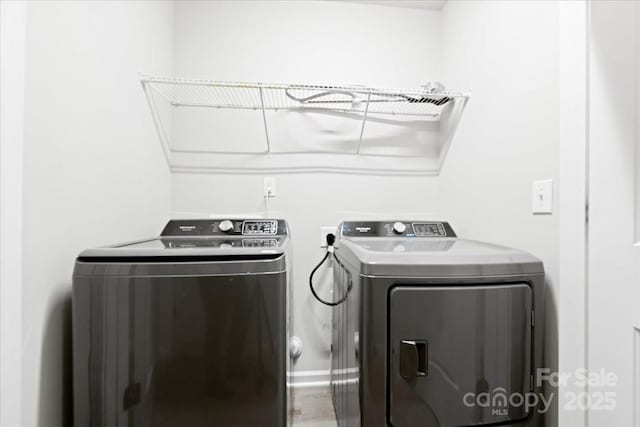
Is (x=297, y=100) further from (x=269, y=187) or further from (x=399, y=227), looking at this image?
(x=399, y=227)

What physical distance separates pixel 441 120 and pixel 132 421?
7.09 ft

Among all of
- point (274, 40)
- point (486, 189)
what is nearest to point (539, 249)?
point (486, 189)

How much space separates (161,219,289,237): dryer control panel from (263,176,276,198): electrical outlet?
0.93ft

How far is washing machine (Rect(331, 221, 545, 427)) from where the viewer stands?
3.02 feet

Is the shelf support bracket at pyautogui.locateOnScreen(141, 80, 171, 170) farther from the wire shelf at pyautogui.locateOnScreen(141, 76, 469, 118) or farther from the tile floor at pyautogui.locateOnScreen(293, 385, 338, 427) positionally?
the tile floor at pyautogui.locateOnScreen(293, 385, 338, 427)

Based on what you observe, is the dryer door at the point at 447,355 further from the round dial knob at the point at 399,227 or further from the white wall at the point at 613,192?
the round dial knob at the point at 399,227

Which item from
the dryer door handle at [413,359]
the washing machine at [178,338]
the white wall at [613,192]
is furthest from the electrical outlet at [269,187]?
the white wall at [613,192]

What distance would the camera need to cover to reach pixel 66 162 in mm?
930

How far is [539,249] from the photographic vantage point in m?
1.12

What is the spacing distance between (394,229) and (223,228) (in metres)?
0.96

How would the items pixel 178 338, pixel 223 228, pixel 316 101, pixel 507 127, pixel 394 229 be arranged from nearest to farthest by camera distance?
1. pixel 178 338
2. pixel 507 127
3. pixel 223 228
4. pixel 394 229
5. pixel 316 101

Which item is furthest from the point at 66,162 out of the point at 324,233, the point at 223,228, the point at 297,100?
the point at 324,233

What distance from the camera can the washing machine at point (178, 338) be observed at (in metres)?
0.84

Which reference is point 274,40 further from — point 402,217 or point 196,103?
point 402,217
